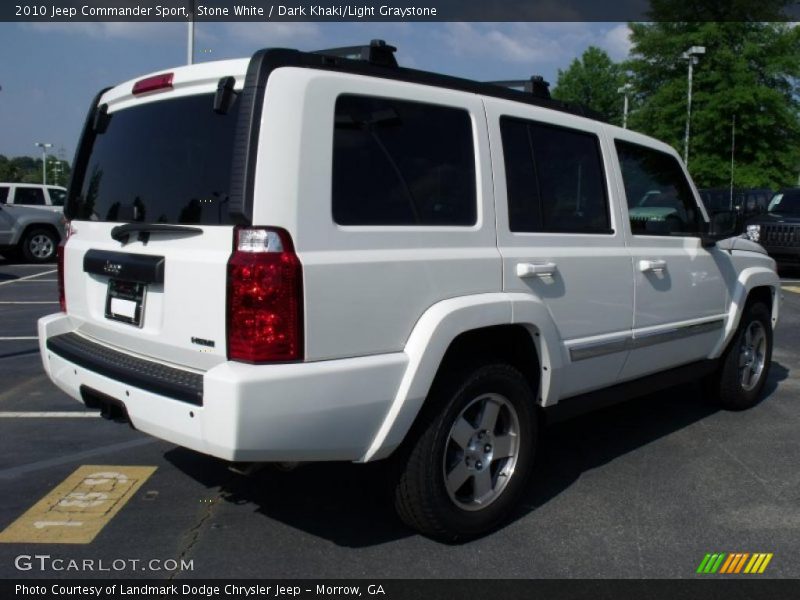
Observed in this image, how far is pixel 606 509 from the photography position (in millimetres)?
3768

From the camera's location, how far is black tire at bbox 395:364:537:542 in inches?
124

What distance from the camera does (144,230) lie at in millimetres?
3105

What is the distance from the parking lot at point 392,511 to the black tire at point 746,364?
0.18m

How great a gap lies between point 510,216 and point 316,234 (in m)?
1.10

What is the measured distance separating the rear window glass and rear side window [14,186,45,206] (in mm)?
16668

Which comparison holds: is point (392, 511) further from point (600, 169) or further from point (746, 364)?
point (746, 364)

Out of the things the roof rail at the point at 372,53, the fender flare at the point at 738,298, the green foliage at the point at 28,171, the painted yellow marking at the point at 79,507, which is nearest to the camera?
the roof rail at the point at 372,53

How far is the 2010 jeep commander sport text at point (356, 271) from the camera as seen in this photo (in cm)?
271

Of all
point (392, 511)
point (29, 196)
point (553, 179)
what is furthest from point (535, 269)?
point (29, 196)

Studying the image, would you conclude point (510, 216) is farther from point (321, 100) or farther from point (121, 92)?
point (121, 92)

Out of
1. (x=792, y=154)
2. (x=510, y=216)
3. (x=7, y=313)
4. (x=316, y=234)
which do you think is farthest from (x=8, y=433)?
(x=792, y=154)

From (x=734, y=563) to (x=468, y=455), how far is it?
120 centimetres

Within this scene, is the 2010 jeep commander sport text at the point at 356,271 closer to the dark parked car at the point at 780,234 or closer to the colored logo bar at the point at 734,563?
the colored logo bar at the point at 734,563

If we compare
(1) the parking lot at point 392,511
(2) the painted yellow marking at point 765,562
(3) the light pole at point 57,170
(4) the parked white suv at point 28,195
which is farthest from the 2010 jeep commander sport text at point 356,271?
(3) the light pole at point 57,170
